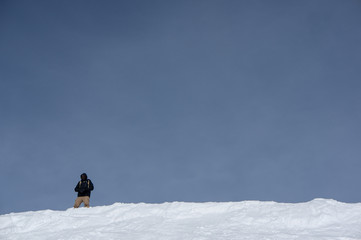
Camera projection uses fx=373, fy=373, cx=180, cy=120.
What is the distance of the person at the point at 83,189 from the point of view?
14852mm

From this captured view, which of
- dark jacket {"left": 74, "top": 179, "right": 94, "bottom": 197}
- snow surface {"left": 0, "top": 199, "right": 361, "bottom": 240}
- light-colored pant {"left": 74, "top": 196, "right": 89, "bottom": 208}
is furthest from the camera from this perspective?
dark jacket {"left": 74, "top": 179, "right": 94, "bottom": 197}

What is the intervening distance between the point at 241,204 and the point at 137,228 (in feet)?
10.5

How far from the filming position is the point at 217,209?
10609 mm

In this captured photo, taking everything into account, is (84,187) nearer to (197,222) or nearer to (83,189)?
(83,189)

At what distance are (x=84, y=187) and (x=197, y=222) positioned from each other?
6.91m

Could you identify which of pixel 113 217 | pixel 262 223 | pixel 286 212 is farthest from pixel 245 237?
pixel 113 217

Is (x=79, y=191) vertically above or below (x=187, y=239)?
above

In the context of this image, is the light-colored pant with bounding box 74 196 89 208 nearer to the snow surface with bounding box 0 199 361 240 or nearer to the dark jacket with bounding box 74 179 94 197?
the dark jacket with bounding box 74 179 94 197

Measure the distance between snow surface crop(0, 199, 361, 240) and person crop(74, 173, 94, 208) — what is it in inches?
121

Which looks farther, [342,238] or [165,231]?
[165,231]

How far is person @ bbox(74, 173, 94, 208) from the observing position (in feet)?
48.7

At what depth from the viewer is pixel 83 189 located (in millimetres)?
15008

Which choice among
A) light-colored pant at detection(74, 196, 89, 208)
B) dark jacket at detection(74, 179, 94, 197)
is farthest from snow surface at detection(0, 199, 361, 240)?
dark jacket at detection(74, 179, 94, 197)

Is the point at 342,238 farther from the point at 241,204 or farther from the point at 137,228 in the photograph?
the point at 137,228
